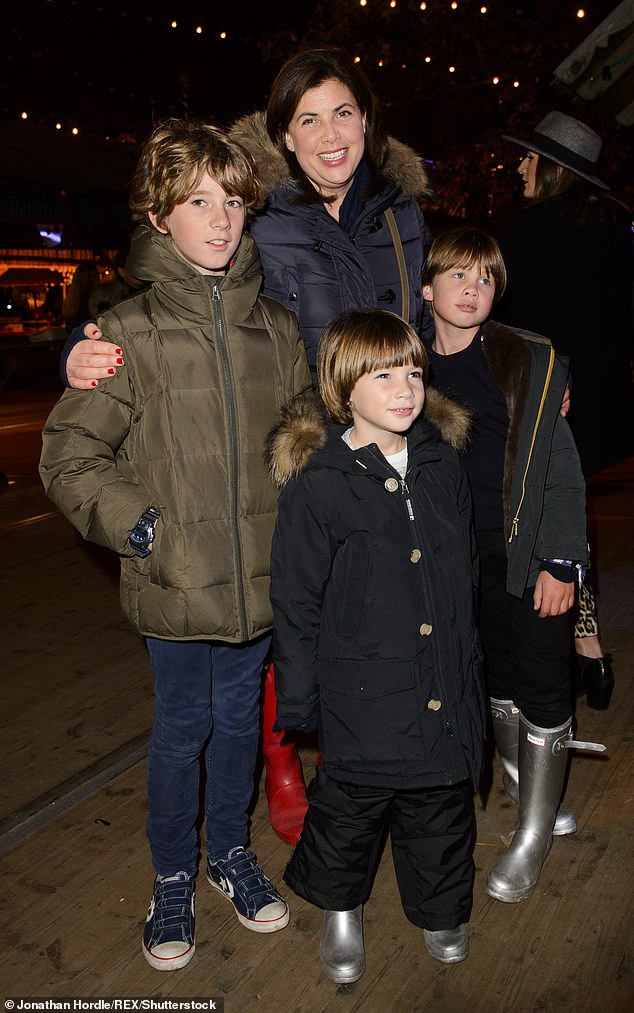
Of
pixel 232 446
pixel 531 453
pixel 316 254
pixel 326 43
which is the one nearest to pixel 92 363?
pixel 232 446

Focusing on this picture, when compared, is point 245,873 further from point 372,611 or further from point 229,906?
point 372,611

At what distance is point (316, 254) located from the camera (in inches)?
114

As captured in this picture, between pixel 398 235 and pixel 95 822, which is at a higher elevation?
pixel 398 235

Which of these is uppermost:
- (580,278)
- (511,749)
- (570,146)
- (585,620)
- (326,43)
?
(326,43)

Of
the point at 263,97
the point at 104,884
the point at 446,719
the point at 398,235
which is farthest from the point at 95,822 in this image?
the point at 263,97

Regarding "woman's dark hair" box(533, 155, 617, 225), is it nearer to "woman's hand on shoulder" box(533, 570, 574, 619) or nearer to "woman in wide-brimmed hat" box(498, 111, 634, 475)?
"woman in wide-brimmed hat" box(498, 111, 634, 475)

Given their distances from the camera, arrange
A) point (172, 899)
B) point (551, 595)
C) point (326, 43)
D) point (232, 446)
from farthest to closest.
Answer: point (326, 43) < point (551, 595) < point (172, 899) < point (232, 446)

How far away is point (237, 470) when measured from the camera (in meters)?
2.54

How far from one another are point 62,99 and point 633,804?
19.5m

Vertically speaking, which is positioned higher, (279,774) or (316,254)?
(316,254)

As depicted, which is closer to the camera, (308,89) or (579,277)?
(308,89)

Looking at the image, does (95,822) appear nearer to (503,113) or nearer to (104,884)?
(104,884)

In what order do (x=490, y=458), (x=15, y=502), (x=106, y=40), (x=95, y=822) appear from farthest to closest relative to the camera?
(x=106, y=40) < (x=15, y=502) < (x=95, y=822) < (x=490, y=458)

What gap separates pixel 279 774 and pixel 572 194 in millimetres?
2243
